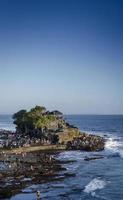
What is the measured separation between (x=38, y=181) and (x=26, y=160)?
70.7 ft

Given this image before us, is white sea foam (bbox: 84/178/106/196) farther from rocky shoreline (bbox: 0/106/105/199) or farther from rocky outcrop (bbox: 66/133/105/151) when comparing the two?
rocky outcrop (bbox: 66/133/105/151)

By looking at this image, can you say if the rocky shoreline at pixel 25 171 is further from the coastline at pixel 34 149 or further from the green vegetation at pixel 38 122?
the green vegetation at pixel 38 122

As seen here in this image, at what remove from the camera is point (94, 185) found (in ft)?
215

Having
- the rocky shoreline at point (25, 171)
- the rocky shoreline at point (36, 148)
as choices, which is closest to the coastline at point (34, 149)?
the rocky shoreline at point (36, 148)

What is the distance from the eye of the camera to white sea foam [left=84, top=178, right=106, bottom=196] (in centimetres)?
6192

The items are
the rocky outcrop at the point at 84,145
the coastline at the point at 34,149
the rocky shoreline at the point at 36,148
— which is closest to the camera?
the rocky shoreline at the point at 36,148

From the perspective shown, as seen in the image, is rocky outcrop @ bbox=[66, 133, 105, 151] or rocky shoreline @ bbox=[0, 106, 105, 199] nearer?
rocky shoreline @ bbox=[0, 106, 105, 199]

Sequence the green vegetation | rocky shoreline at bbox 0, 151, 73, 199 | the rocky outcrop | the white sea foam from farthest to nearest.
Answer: the green vegetation, the rocky outcrop, rocky shoreline at bbox 0, 151, 73, 199, the white sea foam

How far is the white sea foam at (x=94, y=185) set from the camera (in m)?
61.9

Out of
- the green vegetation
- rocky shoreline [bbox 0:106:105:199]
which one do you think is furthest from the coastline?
A: the green vegetation

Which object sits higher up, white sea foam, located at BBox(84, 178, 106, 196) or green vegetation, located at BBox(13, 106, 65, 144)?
green vegetation, located at BBox(13, 106, 65, 144)

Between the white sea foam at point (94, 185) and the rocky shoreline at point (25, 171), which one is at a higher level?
the rocky shoreline at point (25, 171)

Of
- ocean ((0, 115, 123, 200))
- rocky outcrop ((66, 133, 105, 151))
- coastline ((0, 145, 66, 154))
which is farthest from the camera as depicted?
rocky outcrop ((66, 133, 105, 151))

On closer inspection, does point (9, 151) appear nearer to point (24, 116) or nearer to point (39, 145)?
point (39, 145)
